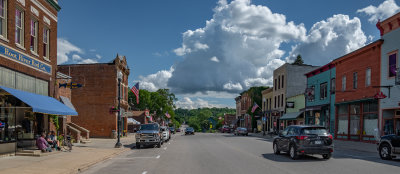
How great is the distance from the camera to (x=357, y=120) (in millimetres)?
31469

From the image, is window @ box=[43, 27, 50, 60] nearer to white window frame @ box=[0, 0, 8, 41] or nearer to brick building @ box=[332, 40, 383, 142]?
white window frame @ box=[0, 0, 8, 41]

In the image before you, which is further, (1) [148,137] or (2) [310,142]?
(1) [148,137]

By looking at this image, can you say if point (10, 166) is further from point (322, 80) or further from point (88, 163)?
point (322, 80)

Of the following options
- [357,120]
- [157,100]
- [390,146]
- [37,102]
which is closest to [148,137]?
[37,102]

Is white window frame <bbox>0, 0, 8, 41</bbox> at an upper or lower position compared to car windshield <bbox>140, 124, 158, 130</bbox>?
upper

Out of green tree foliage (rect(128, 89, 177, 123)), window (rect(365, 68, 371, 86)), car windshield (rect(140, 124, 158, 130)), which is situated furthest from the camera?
green tree foliage (rect(128, 89, 177, 123))

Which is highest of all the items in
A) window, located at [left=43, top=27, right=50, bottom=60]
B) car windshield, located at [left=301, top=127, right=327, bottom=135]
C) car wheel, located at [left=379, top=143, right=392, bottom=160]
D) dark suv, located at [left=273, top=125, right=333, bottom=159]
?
window, located at [left=43, top=27, right=50, bottom=60]

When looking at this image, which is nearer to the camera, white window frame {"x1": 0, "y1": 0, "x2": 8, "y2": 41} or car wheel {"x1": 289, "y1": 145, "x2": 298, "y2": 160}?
car wheel {"x1": 289, "y1": 145, "x2": 298, "y2": 160}

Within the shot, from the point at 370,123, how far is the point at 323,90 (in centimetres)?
1101

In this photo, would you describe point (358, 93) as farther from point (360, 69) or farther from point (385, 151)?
point (385, 151)

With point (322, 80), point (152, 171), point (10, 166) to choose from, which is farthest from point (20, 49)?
point (322, 80)

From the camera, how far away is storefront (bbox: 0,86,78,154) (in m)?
15.3

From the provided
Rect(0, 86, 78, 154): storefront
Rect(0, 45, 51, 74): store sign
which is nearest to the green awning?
Rect(0, 86, 78, 154): storefront

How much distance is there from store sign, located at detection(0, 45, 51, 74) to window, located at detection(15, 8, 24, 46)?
719 millimetres
